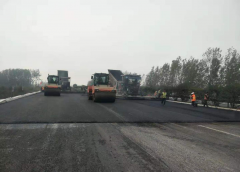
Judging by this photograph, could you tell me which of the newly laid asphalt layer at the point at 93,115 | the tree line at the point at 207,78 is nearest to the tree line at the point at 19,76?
the tree line at the point at 207,78

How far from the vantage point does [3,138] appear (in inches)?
214

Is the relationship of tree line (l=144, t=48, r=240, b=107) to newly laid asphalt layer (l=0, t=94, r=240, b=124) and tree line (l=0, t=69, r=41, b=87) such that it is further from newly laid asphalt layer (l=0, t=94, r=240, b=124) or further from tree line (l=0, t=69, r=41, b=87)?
tree line (l=0, t=69, r=41, b=87)

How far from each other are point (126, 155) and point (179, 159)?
4.05 ft

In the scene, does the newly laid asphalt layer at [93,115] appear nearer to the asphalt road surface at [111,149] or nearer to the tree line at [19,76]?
the asphalt road surface at [111,149]

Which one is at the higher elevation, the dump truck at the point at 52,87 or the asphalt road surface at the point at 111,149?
the dump truck at the point at 52,87

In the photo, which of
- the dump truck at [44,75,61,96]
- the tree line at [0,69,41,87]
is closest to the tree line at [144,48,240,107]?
the dump truck at [44,75,61,96]

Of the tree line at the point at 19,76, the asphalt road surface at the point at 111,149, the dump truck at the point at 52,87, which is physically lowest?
the asphalt road surface at the point at 111,149

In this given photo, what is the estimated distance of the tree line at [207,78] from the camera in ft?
56.0

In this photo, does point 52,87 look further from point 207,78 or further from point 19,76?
point 19,76

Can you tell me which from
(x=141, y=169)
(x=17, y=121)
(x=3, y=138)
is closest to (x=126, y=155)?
(x=141, y=169)

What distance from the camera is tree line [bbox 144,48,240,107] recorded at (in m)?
17.1

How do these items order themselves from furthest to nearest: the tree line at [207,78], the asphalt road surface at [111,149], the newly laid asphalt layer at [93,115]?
1. the tree line at [207,78]
2. the newly laid asphalt layer at [93,115]
3. the asphalt road surface at [111,149]

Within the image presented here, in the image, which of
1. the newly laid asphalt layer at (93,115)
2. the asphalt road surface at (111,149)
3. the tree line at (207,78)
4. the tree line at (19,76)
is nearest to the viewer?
the asphalt road surface at (111,149)

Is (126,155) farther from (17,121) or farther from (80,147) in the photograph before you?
(17,121)
